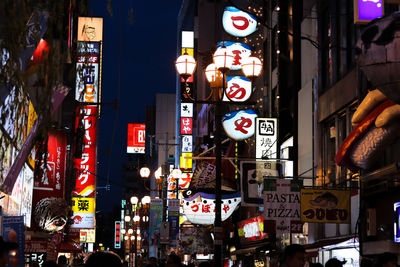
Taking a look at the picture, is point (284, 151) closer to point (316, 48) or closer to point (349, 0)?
point (316, 48)

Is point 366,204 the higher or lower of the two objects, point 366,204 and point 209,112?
the lower

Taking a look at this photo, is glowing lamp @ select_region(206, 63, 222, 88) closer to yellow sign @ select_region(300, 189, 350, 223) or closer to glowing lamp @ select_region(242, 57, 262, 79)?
glowing lamp @ select_region(242, 57, 262, 79)

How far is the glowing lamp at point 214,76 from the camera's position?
62.5 feet

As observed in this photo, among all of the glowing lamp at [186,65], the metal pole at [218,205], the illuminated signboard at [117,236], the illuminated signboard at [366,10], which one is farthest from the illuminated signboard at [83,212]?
the illuminated signboard at [117,236]

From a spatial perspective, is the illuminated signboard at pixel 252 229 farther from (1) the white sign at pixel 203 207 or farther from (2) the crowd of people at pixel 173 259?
(2) the crowd of people at pixel 173 259

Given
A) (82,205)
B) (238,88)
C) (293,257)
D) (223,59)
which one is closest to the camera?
(293,257)

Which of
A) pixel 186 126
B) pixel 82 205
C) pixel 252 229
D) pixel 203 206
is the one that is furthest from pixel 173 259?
pixel 186 126

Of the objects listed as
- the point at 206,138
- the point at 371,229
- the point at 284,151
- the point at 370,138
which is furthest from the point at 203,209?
the point at 206,138

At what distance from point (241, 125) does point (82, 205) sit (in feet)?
54.8

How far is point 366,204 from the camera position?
60.2ft

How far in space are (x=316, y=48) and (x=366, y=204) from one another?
25.3 ft

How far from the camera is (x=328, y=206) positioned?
18.5 meters

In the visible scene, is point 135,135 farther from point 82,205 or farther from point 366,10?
point 366,10

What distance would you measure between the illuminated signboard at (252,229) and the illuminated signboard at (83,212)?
1006 cm
